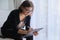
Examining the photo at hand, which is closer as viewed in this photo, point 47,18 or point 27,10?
point 27,10

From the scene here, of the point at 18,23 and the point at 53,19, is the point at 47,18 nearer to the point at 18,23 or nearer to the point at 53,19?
the point at 53,19

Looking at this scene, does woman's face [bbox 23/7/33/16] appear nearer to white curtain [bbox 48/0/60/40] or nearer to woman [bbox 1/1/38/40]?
woman [bbox 1/1/38/40]

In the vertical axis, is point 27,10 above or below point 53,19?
above

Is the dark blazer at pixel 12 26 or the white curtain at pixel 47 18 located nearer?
the dark blazer at pixel 12 26

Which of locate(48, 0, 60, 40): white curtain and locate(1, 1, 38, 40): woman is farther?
locate(48, 0, 60, 40): white curtain

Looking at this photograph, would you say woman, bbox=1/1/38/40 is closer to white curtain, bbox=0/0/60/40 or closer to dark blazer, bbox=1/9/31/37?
dark blazer, bbox=1/9/31/37

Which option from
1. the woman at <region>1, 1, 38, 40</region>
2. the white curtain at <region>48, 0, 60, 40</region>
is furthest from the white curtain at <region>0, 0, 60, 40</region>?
the woman at <region>1, 1, 38, 40</region>

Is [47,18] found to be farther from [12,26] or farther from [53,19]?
[12,26]

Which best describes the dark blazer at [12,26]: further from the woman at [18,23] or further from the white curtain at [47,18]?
the white curtain at [47,18]

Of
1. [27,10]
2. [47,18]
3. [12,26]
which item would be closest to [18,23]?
[12,26]

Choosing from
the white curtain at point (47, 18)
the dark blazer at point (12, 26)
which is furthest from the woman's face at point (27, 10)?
the white curtain at point (47, 18)

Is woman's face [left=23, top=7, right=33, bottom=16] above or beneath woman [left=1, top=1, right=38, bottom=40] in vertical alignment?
above

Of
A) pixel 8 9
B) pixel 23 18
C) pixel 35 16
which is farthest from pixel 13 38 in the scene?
pixel 8 9

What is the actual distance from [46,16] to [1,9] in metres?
0.83
